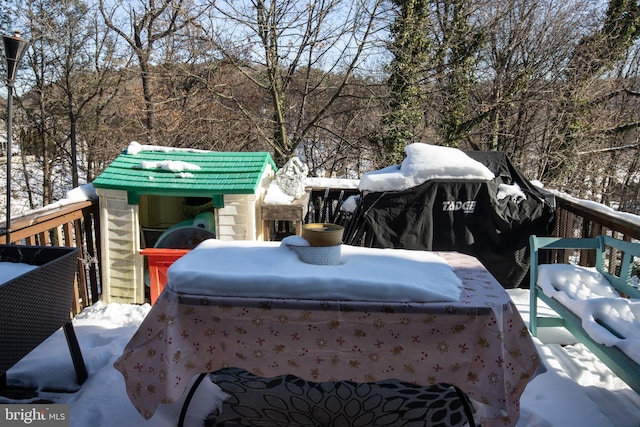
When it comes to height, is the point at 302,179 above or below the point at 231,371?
above

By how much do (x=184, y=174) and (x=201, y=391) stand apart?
6.44 ft

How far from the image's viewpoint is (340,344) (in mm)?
1549

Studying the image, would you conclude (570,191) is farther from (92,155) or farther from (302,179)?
(92,155)

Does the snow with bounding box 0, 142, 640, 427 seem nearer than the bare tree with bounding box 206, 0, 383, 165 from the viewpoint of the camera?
Yes

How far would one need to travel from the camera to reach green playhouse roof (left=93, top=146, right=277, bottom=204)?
A: 349cm

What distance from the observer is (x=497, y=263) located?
418cm

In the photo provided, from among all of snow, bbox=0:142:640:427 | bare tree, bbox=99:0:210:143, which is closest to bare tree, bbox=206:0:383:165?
bare tree, bbox=99:0:210:143

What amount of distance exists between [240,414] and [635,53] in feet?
39.8

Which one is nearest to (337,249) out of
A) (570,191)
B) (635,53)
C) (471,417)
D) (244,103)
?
(471,417)

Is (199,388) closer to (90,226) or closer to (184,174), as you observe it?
(184,174)

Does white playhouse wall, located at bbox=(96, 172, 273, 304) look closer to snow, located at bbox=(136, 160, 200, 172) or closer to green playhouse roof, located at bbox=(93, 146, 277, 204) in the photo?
green playhouse roof, located at bbox=(93, 146, 277, 204)

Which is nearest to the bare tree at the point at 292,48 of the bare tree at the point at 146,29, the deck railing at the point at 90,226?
the bare tree at the point at 146,29

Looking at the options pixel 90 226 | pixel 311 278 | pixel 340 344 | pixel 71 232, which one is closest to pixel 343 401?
pixel 340 344

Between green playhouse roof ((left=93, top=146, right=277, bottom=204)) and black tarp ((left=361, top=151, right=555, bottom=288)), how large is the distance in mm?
1179
